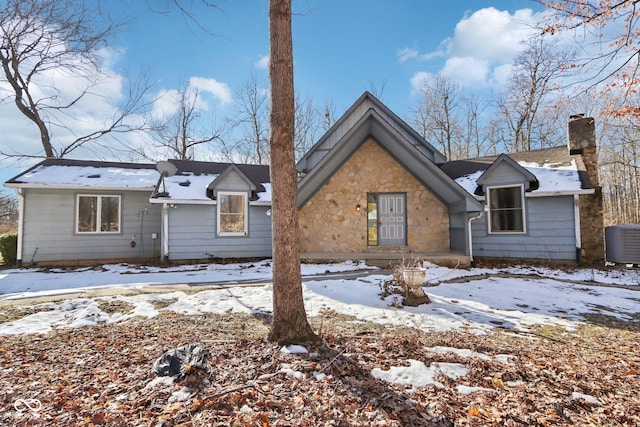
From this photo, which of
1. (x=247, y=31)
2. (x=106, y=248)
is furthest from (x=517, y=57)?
(x=106, y=248)

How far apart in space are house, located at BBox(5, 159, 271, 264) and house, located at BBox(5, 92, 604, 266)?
0.11 feet

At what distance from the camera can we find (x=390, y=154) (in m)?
10.6

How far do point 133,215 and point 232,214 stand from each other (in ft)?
11.9

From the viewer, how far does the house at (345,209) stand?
9578 mm

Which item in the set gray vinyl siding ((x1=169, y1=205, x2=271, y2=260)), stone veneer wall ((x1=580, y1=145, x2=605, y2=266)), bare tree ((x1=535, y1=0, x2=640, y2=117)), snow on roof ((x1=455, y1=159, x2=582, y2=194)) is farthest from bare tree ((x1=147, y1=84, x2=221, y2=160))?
stone veneer wall ((x1=580, y1=145, x2=605, y2=266))

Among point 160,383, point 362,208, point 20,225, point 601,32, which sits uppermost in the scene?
point 601,32

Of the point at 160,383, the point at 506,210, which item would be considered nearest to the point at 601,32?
the point at 506,210

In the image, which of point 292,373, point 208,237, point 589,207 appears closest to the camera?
point 292,373

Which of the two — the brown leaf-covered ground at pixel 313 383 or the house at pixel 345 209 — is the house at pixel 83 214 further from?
the brown leaf-covered ground at pixel 313 383

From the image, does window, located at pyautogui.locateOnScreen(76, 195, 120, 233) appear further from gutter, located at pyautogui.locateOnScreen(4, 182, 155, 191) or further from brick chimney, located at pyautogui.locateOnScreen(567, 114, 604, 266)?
brick chimney, located at pyautogui.locateOnScreen(567, 114, 604, 266)

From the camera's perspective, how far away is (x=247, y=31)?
15.9 ft

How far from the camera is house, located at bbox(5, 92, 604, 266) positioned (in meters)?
9.58

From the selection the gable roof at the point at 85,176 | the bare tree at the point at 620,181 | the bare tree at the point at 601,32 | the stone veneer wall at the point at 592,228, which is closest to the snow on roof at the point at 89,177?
the gable roof at the point at 85,176

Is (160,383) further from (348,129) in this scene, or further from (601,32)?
(348,129)
